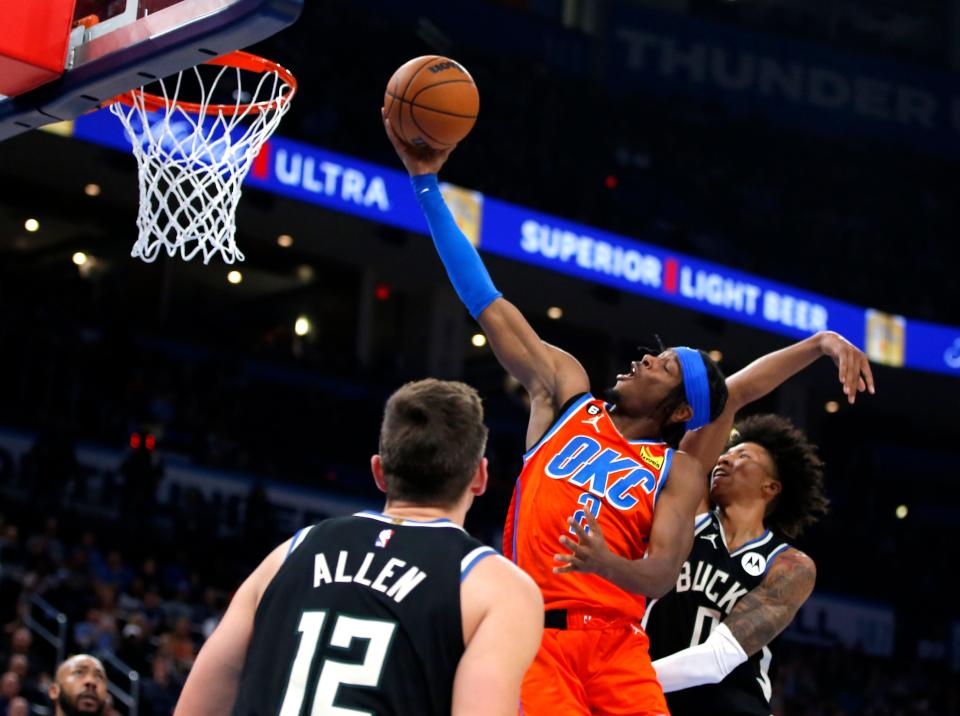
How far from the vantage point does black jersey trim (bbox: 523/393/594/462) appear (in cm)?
390

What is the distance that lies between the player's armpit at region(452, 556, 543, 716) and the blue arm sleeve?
150 cm

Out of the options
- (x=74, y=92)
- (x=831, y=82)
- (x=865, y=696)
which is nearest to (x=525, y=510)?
(x=74, y=92)

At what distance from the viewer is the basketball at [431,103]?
412 centimetres

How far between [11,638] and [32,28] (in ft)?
21.7

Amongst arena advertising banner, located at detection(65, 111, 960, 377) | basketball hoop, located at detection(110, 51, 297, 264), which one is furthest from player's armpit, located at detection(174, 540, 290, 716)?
arena advertising banner, located at detection(65, 111, 960, 377)

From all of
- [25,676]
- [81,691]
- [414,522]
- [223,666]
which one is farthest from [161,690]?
[414,522]

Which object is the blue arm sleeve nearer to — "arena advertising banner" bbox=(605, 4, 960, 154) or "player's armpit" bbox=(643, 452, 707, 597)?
"player's armpit" bbox=(643, 452, 707, 597)

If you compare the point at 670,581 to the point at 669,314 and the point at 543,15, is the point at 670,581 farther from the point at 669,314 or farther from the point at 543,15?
the point at 543,15

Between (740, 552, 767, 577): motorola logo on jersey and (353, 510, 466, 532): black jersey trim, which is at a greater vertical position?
(353, 510, 466, 532): black jersey trim

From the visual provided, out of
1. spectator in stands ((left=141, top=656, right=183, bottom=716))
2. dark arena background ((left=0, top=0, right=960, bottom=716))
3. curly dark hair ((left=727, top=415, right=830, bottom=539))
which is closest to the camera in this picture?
curly dark hair ((left=727, top=415, right=830, bottom=539))

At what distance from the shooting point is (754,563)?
14.6 ft

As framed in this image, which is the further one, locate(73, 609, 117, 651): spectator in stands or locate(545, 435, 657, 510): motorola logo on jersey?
locate(73, 609, 117, 651): spectator in stands

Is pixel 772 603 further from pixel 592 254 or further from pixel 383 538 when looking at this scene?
pixel 592 254

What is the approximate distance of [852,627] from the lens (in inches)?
736
